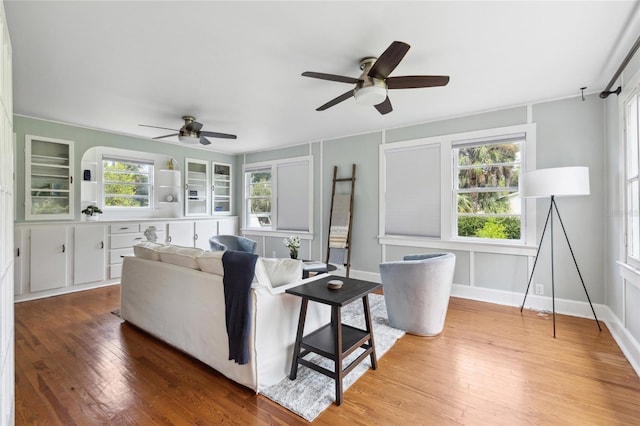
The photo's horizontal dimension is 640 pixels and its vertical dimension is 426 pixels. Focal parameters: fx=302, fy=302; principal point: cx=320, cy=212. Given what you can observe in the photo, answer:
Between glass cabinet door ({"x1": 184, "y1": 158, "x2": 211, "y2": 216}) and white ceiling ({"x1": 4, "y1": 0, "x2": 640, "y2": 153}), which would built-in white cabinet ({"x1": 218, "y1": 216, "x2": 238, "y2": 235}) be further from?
white ceiling ({"x1": 4, "y1": 0, "x2": 640, "y2": 153})

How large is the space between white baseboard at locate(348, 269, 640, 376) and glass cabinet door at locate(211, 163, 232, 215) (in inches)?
192

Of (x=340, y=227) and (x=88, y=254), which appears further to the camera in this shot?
(x=340, y=227)

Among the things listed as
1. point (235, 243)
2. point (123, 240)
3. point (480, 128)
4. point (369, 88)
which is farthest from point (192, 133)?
point (480, 128)

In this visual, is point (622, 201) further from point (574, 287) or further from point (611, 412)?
point (611, 412)

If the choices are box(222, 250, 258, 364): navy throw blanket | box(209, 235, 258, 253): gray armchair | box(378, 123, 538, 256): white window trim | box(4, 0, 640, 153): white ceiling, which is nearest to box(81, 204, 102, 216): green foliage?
box(4, 0, 640, 153): white ceiling

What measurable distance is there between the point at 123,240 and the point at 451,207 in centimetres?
496

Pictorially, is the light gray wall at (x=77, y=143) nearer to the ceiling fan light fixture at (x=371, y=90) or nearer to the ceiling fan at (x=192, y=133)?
the ceiling fan at (x=192, y=133)

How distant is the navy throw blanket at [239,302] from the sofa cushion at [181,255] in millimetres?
514

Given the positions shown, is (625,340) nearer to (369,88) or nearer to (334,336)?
(334,336)

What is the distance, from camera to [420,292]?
2834mm

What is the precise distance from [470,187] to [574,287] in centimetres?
159

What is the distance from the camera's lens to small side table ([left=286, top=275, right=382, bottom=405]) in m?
1.90

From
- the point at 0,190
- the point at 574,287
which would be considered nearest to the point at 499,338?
the point at 574,287

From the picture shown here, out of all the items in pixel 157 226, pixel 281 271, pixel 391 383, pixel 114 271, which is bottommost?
pixel 391 383
